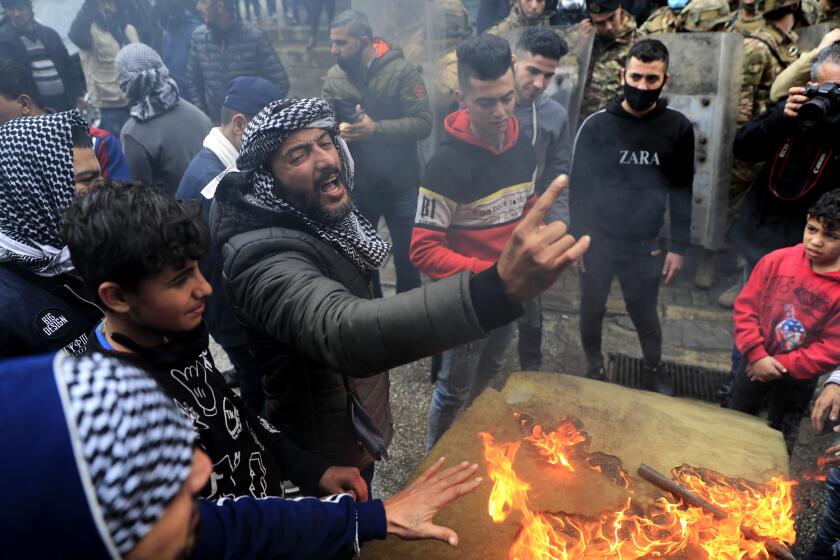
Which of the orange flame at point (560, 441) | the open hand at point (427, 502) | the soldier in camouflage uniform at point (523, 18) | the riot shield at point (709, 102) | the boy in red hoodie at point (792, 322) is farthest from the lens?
the soldier in camouflage uniform at point (523, 18)

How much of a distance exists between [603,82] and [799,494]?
4.04m

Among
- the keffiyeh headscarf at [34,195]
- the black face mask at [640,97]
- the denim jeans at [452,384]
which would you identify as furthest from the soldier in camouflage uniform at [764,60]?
the keffiyeh headscarf at [34,195]

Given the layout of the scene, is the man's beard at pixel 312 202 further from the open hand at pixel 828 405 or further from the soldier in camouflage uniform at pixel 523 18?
the soldier in camouflage uniform at pixel 523 18

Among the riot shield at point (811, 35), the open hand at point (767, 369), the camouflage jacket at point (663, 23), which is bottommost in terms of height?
the open hand at point (767, 369)

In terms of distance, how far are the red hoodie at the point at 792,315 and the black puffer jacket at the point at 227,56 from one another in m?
5.16

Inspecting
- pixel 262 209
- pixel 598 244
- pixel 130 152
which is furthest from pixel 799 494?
pixel 130 152

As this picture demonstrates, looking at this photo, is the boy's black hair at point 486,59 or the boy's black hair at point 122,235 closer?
the boy's black hair at point 122,235

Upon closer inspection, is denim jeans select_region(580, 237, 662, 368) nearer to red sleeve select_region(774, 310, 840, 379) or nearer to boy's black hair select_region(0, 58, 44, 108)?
red sleeve select_region(774, 310, 840, 379)

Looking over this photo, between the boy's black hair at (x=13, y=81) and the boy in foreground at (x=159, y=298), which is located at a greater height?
the boy's black hair at (x=13, y=81)

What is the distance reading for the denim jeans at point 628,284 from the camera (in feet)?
13.4

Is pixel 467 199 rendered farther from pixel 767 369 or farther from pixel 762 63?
pixel 762 63

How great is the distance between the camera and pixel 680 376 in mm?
4469

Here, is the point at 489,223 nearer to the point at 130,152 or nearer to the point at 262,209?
the point at 262,209

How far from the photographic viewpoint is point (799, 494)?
3168 millimetres
